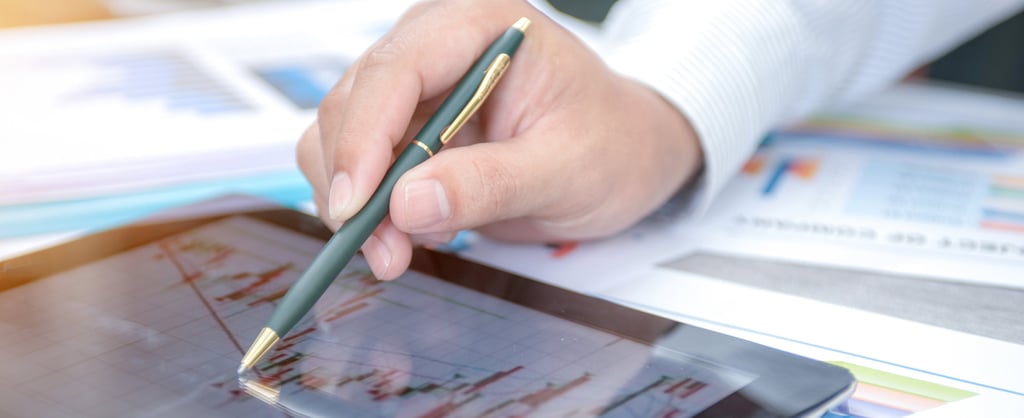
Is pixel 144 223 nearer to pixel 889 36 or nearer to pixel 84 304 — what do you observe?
pixel 84 304

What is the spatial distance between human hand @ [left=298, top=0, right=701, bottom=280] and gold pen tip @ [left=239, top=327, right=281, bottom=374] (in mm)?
60

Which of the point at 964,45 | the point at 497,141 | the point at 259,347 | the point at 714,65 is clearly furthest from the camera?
the point at 964,45

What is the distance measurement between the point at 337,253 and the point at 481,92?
103 mm

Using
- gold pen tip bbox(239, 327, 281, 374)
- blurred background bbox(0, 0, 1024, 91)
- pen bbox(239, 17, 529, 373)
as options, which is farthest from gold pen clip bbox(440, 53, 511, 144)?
blurred background bbox(0, 0, 1024, 91)

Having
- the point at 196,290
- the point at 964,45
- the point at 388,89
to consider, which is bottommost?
the point at 196,290

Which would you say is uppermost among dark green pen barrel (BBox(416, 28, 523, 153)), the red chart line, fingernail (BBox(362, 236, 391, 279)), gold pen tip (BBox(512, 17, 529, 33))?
gold pen tip (BBox(512, 17, 529, 33))

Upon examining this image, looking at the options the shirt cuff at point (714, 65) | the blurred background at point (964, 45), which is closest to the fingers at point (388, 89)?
the shirt cuff at point (714, 65)

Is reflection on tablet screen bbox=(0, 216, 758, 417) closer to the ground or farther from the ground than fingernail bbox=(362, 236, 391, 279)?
closer to the ground

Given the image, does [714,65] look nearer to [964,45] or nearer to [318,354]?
[318,354]

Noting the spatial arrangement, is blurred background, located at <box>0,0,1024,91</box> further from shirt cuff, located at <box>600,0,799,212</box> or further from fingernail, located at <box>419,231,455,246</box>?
fingernail, located at <box>419,231,455,246</box>

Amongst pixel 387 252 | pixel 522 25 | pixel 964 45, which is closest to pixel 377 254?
pixel 387 252

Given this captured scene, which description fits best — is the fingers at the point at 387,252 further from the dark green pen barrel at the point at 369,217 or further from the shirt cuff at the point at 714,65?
the shirt cuff at the point at 714,65

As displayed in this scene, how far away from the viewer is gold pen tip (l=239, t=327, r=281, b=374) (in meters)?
0.35

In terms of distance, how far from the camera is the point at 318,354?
14.3 inches
